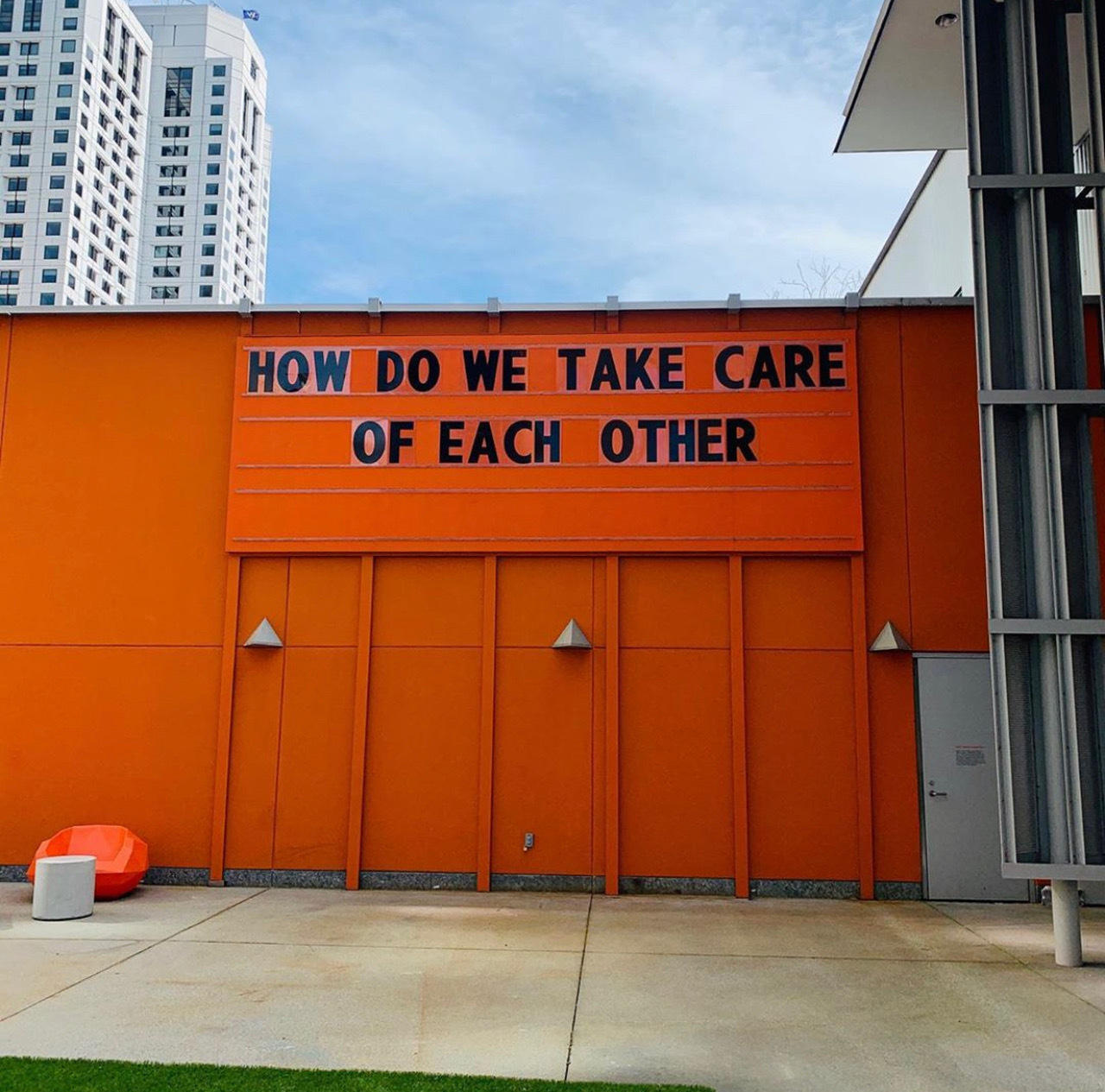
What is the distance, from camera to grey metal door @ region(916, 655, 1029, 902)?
1142 cm

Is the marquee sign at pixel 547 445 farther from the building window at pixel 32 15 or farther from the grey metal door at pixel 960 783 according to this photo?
the building window at pixel 32 15

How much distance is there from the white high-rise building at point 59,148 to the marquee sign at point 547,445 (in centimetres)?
9977

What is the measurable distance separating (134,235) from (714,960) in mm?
127843

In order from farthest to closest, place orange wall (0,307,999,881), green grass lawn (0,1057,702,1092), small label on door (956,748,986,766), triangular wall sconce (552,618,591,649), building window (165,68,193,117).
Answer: building window (165,68,193,117)
triangular wall sconce (552,618,591,649)
orange wall (0,307,999,881)
small label on door (956,748,986,766)
green grass lawn (0,1057,702,1092)

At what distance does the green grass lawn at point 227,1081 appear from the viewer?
18.2ft

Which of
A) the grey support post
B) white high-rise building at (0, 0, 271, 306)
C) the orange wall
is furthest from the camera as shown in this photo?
white high-rise building at (0, 0, 271, 306)

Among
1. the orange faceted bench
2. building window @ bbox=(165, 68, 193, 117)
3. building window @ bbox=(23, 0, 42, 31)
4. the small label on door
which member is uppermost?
building window @ bbox=(165, 68, 193, 117)

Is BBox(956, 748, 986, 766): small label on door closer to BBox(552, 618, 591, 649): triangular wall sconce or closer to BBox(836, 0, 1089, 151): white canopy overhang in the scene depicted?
BBox(552, 618, 591, 649): triangular wall sconce

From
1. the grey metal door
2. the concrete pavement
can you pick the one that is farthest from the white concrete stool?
the grey metal door

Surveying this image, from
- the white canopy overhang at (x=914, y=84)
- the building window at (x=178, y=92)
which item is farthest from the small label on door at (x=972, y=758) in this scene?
the building window at (x=178, y=92)

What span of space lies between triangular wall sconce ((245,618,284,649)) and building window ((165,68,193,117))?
132 meters

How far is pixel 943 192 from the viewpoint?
635 inches

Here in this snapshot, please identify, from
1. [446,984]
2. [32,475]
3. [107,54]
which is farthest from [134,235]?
[446,984]

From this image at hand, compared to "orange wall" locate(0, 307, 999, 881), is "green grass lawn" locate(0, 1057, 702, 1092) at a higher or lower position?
lower
